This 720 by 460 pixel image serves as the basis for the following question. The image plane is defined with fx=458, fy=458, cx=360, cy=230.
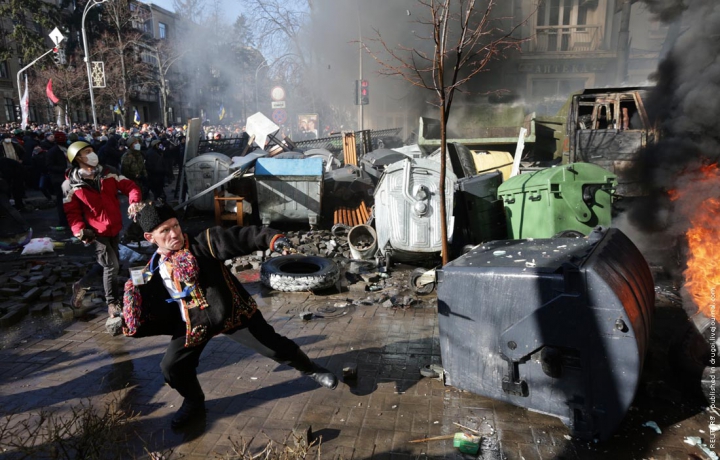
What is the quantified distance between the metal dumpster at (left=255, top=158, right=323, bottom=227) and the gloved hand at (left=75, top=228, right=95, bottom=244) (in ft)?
15.7

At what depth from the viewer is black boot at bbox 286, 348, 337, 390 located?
143 inches

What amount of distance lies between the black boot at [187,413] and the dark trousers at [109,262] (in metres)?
2.61

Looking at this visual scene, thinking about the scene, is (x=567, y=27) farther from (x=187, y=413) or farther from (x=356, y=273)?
(x=187, y=413)

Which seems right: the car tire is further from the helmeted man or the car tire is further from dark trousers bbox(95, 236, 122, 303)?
the helmeted man

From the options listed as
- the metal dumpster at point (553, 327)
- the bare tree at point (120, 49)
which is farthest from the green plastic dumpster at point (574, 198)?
the bare tree at point (120, 49)

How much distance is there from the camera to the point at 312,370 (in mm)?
3738

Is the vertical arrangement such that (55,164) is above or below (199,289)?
above

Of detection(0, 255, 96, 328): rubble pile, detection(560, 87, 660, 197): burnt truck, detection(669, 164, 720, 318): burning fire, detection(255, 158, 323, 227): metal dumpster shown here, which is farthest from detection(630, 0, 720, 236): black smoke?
detection(0, 255, 96, 328): rubble pile

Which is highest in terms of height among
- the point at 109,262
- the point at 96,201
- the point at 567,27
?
the point at 567,27

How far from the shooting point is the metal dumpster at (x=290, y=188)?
9.56 metres

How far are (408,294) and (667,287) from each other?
3490 millimetres

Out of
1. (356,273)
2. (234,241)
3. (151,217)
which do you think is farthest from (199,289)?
(356,273)

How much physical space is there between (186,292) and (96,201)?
9.28ft

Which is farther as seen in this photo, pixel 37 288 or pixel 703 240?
pixel 37 288
